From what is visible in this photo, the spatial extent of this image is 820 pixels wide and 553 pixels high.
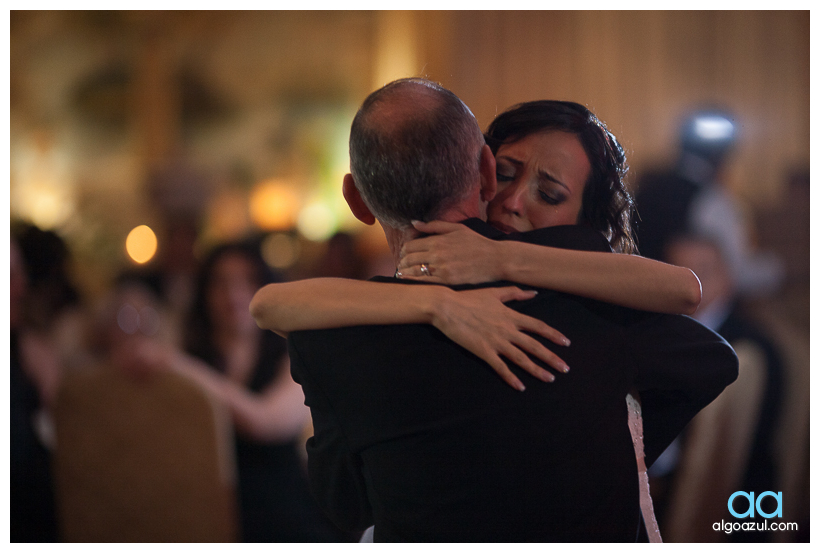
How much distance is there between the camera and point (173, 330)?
12.5ft

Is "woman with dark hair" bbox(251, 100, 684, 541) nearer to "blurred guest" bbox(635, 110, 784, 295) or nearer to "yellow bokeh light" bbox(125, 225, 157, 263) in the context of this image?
"blurred guest" bbox(635, 110, 784, 295)

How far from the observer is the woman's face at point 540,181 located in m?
1.19

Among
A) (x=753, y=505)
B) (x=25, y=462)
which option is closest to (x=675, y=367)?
(x=753, y=505)

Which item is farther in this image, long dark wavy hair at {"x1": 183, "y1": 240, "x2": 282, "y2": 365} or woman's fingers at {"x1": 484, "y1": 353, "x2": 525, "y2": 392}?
long dark wavy hair at {"x1": 183, "y1": 240, "x2": 282, "y2": 365}

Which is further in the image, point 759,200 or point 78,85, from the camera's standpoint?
point 78,85

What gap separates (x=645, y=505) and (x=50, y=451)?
2.52m

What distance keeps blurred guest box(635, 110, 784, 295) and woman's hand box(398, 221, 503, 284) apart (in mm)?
2066

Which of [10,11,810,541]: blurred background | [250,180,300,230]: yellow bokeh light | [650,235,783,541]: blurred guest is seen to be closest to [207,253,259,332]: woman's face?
[10,11,810,541]: blurred background

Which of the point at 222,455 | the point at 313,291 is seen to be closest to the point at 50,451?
the point at 222,455

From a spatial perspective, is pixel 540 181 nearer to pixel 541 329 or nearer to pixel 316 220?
pixel 541 329

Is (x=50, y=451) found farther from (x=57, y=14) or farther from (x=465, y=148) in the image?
(x=57, y=14)

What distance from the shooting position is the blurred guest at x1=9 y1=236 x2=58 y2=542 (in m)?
2.66

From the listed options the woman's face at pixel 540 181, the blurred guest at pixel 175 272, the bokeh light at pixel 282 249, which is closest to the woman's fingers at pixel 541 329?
the woman's face at pixel 540 181
